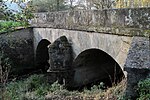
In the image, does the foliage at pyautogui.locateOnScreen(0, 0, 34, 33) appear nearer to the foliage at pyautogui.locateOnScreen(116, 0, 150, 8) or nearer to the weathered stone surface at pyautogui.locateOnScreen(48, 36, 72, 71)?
the weathered stone surface at pyautogui.locateOnScreen(48, 36, 72, 71)

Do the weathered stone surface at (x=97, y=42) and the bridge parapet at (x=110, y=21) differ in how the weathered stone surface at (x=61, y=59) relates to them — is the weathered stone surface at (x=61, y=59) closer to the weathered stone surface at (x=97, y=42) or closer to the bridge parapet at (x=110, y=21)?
the weathered stone surface at (x=97, y=42)

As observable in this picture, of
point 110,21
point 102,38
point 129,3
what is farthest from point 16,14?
point 129,3

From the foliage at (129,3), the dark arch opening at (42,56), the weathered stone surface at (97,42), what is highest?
the foliage at (129,3)

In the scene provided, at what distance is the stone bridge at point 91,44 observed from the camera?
565cm

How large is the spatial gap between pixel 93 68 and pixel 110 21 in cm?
436

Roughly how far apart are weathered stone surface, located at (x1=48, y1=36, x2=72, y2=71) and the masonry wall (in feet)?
12.8

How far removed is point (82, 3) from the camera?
23.4 m

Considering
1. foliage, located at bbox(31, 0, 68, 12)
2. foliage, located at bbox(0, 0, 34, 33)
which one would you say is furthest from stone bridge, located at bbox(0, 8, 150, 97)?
foliage, located at bbox(31, 0, 68, 12)

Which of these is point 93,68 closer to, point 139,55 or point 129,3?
point 139,55

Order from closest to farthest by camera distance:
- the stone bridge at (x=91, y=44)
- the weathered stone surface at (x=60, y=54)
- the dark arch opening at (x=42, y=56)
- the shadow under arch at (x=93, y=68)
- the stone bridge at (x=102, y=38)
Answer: the stone bridge at (x=102, y=38) → the stone bridge at (x=91, y=44) → the weathered stone surface at (x=60, y=54) → the shadow under arch at (x=93, y=68) → the dark arch opening at (x=42, y=56)

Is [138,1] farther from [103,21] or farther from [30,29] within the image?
[103,21]

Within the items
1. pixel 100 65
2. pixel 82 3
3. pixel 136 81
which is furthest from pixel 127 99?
pixel 82 3

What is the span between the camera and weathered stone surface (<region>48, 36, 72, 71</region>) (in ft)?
34.2

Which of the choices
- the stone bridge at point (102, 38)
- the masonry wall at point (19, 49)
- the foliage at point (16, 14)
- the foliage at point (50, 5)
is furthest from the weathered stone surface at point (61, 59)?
the foliage at point (50, 5)
